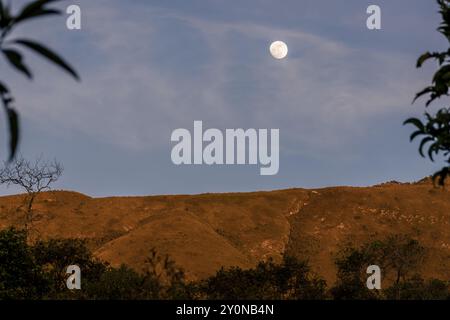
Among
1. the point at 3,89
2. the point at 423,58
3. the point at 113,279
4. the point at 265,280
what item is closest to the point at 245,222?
the point at 265,280

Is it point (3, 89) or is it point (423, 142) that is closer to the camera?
point (3, 89)

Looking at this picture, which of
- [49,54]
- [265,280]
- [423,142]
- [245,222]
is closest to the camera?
[49,54]

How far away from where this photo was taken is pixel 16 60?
629 centimetres

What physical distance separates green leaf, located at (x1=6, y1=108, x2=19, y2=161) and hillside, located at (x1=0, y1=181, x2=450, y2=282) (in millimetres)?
78597

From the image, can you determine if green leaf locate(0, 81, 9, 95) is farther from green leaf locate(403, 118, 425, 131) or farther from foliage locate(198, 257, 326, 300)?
foliage locate(198, 257, 326, 300)

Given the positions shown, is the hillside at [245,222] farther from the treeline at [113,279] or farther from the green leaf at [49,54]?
the green leaf at [49,54]

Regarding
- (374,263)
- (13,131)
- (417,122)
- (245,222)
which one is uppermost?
(245,222)

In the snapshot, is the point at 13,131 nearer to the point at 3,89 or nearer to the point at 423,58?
the point at 3,89

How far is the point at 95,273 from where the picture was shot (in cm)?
5678

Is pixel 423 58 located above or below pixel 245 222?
below

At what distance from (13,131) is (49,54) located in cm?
75

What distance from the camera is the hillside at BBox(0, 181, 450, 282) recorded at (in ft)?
307
